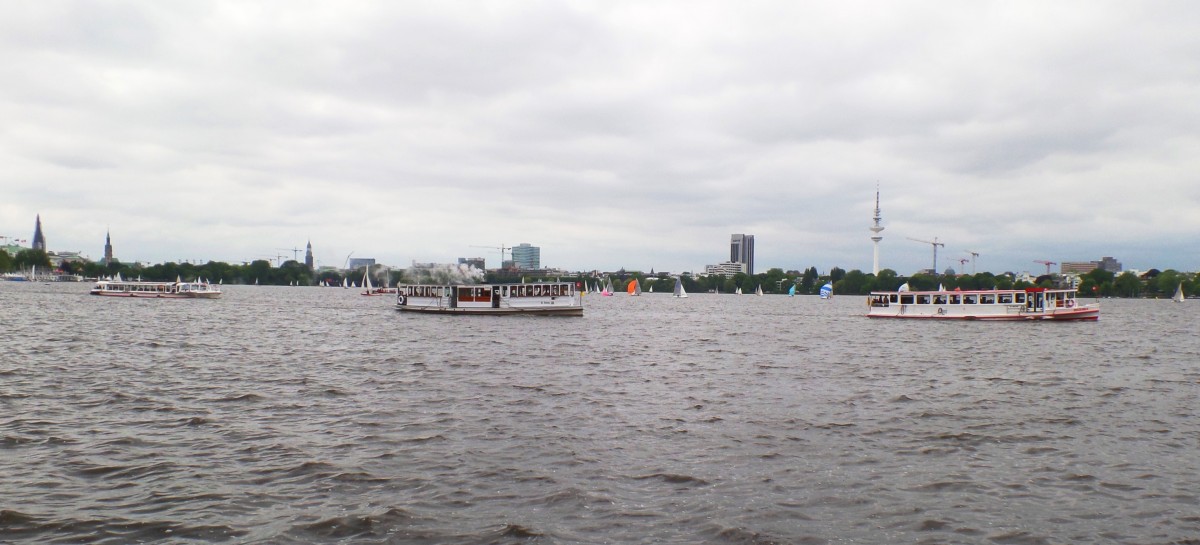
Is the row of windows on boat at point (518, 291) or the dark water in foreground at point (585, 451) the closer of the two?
the dark water in foreground at point (585, 451)

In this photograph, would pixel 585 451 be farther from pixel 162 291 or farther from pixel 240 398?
pixel 162 291

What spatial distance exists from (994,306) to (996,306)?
0.21 meters

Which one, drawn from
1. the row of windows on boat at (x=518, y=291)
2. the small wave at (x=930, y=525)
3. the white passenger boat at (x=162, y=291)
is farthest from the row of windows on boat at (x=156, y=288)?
the small wave at (x=930, y=525)

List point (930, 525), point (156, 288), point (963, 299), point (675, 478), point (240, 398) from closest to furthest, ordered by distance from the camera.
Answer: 1. point (930, 525)
2. point (675, 478)
3. point (240, 398)
4. point (963, 299)
5. point (156, 288)

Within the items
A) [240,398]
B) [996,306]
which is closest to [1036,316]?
[996,306]

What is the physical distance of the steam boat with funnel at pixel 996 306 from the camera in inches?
3487

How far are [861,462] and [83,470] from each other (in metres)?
17.1

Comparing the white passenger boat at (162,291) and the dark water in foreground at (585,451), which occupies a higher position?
the white passenger boat at (162,291)

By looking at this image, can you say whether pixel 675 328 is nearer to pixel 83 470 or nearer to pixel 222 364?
pixel 222 364

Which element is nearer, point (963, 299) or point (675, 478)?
point (675, 478)

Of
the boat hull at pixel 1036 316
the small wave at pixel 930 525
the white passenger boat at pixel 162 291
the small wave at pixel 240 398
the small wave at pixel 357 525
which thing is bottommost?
the small wave at pixel 930 525

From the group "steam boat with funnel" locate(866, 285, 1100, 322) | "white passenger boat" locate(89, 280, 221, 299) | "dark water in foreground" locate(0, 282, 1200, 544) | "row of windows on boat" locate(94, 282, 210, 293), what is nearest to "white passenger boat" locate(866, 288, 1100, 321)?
"steam boat with funnel" locate(866, 285, 1100, 322)

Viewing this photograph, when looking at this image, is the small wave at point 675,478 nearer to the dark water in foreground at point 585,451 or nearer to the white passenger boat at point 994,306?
the dark water in foreground at point 585,451

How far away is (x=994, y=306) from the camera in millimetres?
90812
